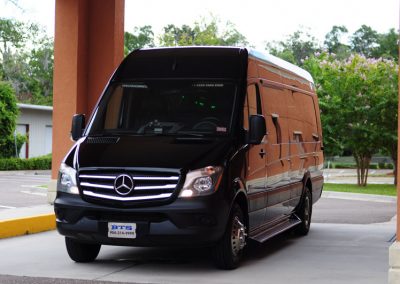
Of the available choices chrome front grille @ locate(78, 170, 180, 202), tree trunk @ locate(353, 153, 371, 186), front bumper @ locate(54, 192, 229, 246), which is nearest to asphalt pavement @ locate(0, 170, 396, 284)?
front bumper @ locate(54, 192, 229, 246)

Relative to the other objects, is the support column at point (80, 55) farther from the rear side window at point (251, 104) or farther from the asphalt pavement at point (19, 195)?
the rear side window at point (251, 104)

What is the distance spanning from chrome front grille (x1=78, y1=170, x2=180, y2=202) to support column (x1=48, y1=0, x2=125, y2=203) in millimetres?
6695

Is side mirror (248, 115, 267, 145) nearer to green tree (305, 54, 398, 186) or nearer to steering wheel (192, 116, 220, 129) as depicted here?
steering wheel (192, 116, 220, 129)

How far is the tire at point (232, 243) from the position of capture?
8641mm

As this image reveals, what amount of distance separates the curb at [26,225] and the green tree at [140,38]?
64560mm

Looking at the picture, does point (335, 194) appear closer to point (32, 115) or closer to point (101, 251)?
point (101, 251)

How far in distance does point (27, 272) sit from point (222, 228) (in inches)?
87.7

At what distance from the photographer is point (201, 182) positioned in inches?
325

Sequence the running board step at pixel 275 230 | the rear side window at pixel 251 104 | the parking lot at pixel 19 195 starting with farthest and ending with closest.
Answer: the parking lot at pixel 19 195, the running board step at pixel 275 230, the rear side window at pixel 251 104

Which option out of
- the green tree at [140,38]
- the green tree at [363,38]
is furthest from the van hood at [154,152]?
the green tree at [363,38]

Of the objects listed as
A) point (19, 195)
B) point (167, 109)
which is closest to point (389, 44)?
point (19, 195)

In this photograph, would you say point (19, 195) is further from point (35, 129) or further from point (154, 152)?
point (35, 129)

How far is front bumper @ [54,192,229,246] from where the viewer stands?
818cm

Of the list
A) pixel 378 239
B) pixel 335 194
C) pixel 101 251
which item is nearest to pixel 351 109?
pixel 335 194
